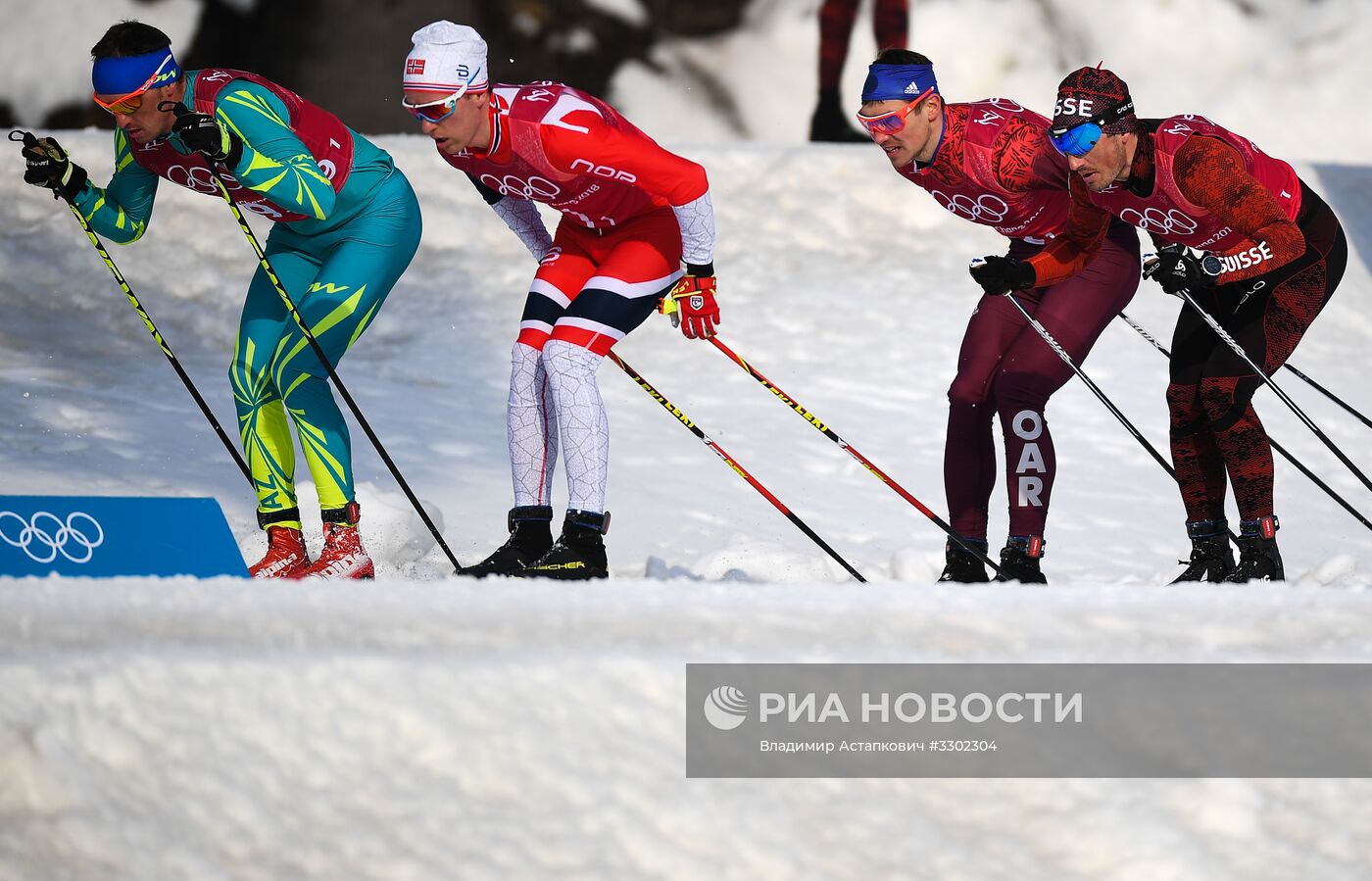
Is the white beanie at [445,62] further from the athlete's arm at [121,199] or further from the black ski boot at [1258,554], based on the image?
the black ski boot at [1258,554]

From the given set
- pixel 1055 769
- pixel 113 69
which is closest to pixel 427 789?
pixel 1055 769

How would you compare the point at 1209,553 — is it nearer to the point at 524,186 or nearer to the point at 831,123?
the point at 524,186

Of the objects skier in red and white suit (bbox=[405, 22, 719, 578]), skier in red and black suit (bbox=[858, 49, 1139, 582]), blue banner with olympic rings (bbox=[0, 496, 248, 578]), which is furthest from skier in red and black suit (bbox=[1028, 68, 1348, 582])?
blue banner with olympic rings (bbox=[0, 496, 248, 578])

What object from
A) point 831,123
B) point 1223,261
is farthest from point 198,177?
point 831,123

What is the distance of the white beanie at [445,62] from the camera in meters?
3.90

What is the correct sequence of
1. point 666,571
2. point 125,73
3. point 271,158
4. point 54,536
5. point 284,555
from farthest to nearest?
point 666,571, point 284,555, point 271,158, point 125,73, point 54,536

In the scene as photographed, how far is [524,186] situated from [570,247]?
286mm

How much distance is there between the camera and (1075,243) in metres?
4.44

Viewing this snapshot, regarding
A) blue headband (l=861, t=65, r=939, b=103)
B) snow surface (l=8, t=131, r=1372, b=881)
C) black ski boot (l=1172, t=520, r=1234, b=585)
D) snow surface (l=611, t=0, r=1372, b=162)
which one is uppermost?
snow surface (l=611, t=0, r=1372, b=162)

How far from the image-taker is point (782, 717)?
103 inches

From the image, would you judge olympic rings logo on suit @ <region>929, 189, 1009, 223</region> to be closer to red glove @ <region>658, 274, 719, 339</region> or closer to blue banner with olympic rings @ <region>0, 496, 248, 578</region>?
red glove @ <region>658, 274, 719, 339</region>

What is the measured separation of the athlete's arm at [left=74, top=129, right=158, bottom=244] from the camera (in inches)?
176

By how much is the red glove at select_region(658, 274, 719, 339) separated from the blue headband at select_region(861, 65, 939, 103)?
68 cm

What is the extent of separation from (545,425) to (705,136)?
887cm
